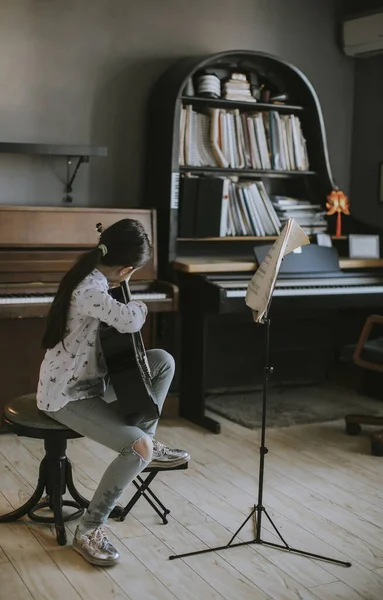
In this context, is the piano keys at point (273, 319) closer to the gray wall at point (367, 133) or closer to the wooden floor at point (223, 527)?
the wooden floor at point (223, 527)

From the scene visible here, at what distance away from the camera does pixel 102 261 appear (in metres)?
2.93

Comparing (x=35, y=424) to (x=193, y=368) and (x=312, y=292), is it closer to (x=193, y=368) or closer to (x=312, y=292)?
(x=193, y=368)

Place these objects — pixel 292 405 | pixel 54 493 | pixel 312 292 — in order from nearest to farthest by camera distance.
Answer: pixel 54 493, pixel 312 292, pixel 292 405

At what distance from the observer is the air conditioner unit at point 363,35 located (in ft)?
16.8

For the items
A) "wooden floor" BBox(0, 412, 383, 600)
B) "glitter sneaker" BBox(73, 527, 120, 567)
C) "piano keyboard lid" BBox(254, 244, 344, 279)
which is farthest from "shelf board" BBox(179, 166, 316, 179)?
"glitter sneaker" BBox(73, 527, 120, 567)

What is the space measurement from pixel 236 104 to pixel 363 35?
1.00m

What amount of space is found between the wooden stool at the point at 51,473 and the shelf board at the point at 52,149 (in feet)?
5.27

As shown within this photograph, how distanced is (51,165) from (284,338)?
1791 millimetres

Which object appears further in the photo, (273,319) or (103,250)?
(273,319)

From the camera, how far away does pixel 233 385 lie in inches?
206

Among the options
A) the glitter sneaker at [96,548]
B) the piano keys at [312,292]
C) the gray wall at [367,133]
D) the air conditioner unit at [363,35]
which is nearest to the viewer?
the glitter sneaker at [96,548]

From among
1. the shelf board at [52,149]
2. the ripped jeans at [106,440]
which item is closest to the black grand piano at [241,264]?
the shelf board at [52,149]

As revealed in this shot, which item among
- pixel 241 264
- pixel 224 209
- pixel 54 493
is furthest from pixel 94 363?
pixel 224 209

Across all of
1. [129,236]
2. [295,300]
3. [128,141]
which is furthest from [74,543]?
[128,141]
